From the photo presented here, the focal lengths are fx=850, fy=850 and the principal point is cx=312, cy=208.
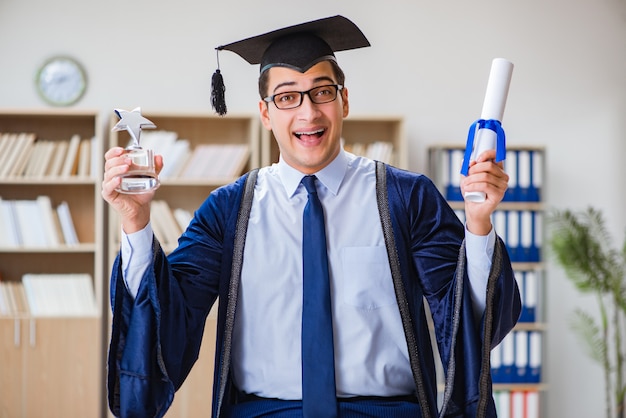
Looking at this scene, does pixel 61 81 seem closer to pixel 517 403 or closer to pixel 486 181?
pixel 517 403

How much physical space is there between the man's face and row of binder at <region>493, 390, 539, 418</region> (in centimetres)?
380

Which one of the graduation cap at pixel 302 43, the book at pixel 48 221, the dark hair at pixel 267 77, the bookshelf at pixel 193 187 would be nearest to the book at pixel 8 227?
the book at pixel 48 221

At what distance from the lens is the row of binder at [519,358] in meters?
5.41

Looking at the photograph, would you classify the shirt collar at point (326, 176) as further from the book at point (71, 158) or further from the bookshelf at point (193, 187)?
the book at point (71, 158)

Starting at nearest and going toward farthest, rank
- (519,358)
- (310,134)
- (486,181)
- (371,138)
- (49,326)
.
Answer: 1. (486,181)
2. (310,134)
3. (49,326)
4. (519,358)
5. (371,138)

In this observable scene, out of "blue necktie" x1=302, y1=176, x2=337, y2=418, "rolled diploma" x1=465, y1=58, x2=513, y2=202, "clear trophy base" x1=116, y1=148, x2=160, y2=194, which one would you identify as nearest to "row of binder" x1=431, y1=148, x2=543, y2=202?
"blue necktie" x1=302, y1=176, x2=337, y2=418

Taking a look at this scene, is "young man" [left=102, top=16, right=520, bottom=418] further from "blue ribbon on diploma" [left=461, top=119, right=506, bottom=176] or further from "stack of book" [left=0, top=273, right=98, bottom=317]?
"stack of book" [left=0, top=273, right=98, bottom=317]

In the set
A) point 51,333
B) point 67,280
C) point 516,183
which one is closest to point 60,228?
point 67,280

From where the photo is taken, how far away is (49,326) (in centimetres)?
522

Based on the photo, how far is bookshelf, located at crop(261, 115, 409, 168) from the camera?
541 centimetres

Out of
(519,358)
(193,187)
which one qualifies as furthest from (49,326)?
(519,358)

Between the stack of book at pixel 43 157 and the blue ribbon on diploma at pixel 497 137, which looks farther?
the stack of book at pixel 43 157

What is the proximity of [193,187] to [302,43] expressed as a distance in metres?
3.68

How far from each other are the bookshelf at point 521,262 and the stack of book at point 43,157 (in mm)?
2237
